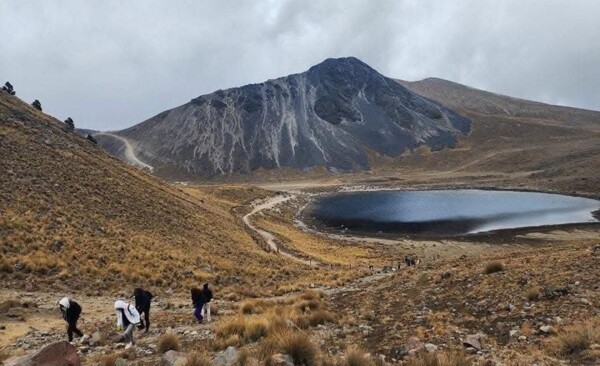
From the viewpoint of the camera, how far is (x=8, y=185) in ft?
106

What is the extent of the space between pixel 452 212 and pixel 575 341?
83640 mm

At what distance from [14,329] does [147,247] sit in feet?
52.1

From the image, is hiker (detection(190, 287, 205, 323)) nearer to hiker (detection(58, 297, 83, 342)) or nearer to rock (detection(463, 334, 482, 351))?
hiker (detection(58, 297, 83, 342))

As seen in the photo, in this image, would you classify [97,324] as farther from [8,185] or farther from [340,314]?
[8,185]

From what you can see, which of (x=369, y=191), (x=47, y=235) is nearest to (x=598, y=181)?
(x=369, y=191)

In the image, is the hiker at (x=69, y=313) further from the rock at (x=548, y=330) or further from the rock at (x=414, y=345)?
the rock at (x=548, y=330)

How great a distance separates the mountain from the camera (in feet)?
80.1

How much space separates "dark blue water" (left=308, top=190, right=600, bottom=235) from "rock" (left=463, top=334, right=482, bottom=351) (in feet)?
200

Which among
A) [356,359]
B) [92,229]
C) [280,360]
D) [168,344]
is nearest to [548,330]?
[356,359]

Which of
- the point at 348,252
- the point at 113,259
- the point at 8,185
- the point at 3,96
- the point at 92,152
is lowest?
the point at 348,252

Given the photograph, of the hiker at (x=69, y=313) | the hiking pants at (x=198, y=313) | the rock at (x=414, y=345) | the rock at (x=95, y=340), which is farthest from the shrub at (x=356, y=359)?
the hiker at (x=69, y=313)

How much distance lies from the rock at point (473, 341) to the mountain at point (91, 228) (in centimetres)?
1914

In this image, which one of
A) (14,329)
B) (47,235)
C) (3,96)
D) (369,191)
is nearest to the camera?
(14,329)

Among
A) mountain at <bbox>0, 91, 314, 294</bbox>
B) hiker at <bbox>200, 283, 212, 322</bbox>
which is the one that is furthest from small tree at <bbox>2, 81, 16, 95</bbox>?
hiker at <bbox>200, 283, 212, 322</bbox>
